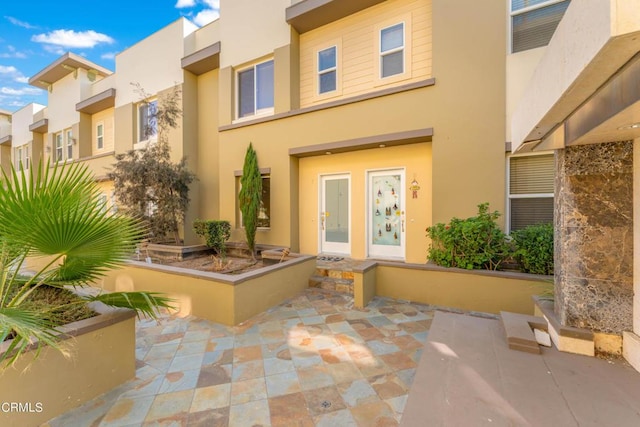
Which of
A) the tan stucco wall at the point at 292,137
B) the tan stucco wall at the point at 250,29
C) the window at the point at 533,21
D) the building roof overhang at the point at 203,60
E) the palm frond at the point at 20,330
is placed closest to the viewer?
the palm frond at the point at 20,330

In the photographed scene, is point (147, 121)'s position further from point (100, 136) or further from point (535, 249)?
point (535, 249)

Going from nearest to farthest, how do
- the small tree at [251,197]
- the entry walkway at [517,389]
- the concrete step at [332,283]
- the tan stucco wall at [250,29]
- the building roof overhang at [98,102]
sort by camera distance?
the entry walkway at [517,389] < the concrete step at [332,283] < the small tree at [251,197] < the tan stucco wall at [250,29] < the building roof overhang at [98,102]

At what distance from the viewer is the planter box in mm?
2195

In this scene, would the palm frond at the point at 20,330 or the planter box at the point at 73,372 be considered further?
the planter box at the point at 73,372

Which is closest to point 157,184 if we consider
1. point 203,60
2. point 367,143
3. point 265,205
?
point 265,205

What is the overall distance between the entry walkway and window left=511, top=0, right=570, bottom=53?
565 cm

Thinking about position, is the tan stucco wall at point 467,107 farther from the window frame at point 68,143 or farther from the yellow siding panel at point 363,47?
the window frame at point 68,143

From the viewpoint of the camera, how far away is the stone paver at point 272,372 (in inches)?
95.7

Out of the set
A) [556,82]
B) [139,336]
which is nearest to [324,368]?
[139,336]

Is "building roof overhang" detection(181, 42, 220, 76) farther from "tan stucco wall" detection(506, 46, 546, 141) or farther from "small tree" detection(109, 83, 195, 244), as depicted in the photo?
"tan stucco wall" detection(506, 46, 546, 141)

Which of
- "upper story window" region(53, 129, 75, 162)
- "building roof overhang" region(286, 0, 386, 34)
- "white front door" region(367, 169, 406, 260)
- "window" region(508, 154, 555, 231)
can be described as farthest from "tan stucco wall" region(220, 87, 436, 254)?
"upper story window" region(53, 129, 75, 162)

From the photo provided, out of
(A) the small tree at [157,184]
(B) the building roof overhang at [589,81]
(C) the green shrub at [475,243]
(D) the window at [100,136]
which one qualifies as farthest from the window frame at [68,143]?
(B) the building roof overhang at [589,81]

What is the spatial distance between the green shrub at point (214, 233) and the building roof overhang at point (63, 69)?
1156 cm

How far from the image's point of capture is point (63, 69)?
13.1m
